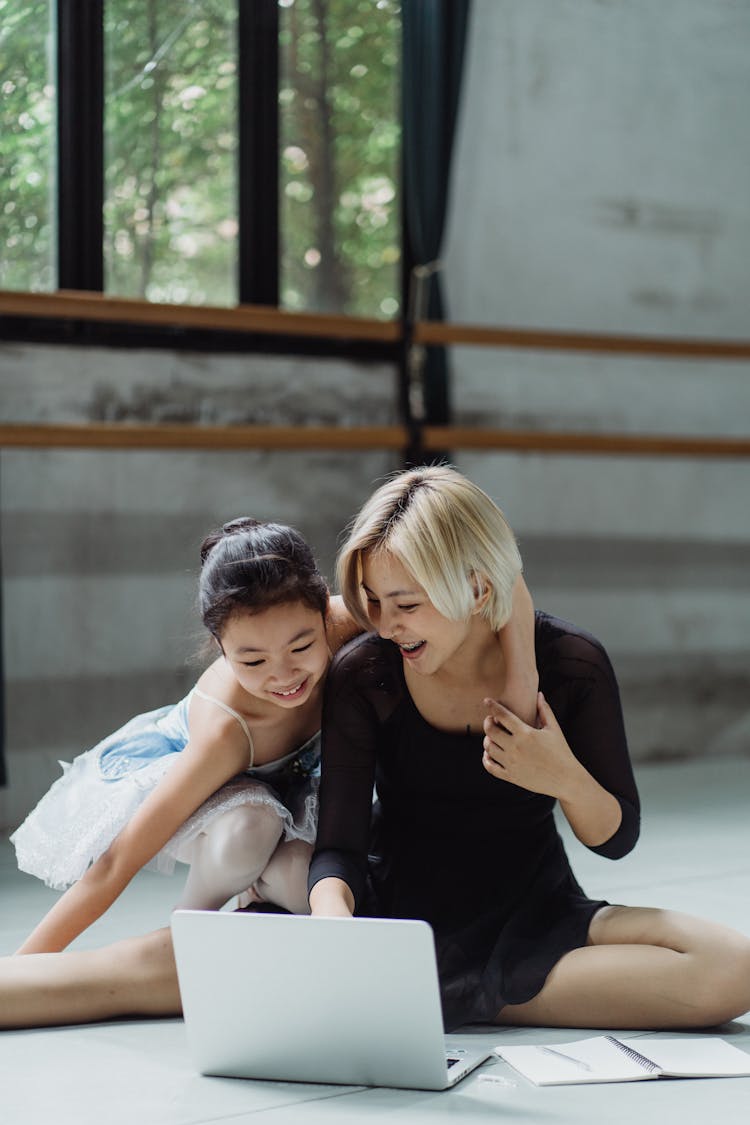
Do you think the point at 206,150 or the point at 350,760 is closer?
the point at 350,760

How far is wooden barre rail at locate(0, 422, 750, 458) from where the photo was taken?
3211mm

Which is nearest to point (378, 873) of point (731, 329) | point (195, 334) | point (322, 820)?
point (322, 820)

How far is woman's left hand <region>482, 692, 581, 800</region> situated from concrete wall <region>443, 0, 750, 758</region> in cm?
230

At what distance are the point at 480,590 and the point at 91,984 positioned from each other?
0.68 metres

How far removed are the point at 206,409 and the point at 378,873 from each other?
6.26ft

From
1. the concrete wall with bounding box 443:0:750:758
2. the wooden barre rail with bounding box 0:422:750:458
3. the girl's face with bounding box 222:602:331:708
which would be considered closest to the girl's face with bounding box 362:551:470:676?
the girl's face with bounding box 222:602:331:708

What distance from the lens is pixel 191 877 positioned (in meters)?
1.85

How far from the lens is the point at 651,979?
65.1 inches

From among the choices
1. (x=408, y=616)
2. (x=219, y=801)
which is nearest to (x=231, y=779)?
(x=219, y=801)

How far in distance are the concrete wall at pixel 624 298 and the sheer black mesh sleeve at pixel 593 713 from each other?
7.11ft

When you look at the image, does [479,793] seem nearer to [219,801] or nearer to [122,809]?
[219,801]

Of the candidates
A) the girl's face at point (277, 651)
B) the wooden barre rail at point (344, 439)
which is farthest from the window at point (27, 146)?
the girl's face at point (277, 651)

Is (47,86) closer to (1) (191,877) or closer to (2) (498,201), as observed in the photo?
(2) (498,201)

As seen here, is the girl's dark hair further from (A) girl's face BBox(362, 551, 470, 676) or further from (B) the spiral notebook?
(B) the spiral notebook
